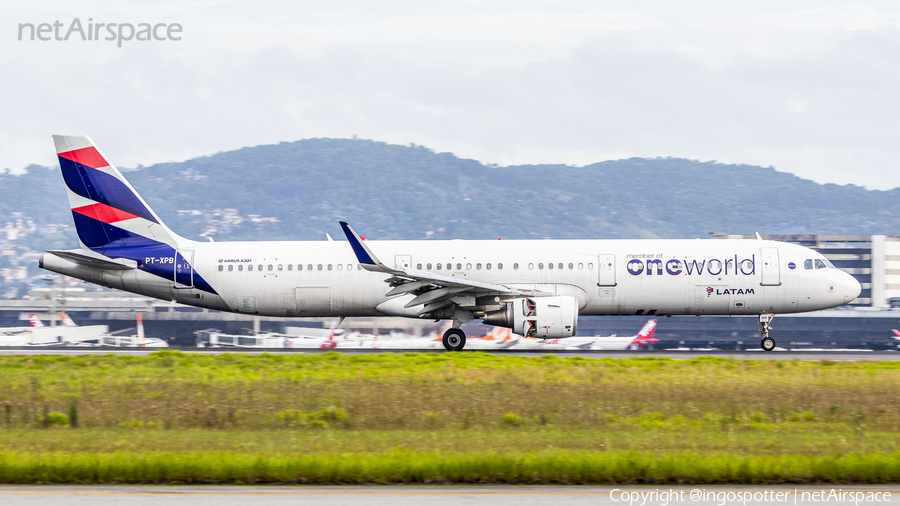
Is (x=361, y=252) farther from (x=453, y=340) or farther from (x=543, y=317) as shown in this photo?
(x=543, y=317)

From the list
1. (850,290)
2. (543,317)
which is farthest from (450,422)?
(850,290)

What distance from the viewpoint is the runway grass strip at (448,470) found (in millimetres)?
10258

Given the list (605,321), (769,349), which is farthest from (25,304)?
(769,349)

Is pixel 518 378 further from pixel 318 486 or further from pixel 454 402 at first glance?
pixel 318 486

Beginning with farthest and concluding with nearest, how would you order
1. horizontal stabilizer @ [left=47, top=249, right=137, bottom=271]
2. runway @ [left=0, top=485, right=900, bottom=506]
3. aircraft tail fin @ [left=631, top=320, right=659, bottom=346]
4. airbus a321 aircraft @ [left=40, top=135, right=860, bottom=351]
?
aircraft tail fin @ [left=631, top=320, right=659, bottom=346]
horizontal stabilizer @ [left=47, top=249, right=137, bottom=271]
airbus a321 aircraft @ [left=40, top=135, right=860, bottom=351]
runway @ [left=0, top=485, right=900, bottom=506]

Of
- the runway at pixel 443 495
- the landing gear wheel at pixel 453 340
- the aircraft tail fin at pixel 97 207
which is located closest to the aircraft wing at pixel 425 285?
the landing gear wheel at pixel 453 340

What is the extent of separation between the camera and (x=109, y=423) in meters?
13.9

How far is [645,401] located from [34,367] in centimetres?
1470

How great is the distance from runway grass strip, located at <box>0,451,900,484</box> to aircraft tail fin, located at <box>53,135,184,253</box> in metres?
19.7

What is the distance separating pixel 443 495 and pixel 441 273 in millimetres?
19036

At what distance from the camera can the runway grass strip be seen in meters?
10.3

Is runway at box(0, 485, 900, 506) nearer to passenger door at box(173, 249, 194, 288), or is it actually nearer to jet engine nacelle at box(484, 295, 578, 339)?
jet engine nacelle at box(484, 295, 578, 339)
